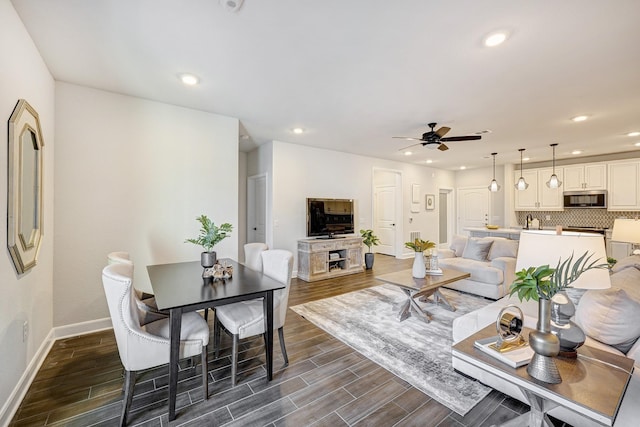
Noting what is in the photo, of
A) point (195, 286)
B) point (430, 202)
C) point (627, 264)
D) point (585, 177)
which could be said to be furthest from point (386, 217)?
point (195, 286)

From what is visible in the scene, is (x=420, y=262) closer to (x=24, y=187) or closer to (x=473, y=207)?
(x=24, y=187)

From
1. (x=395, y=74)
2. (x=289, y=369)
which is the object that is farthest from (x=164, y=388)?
(x=395, y=74)

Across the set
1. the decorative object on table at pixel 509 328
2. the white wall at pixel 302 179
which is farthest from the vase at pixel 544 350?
the white wall at pixel 302 179

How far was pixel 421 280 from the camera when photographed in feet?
11.3

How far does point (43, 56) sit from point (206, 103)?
147 centimetres

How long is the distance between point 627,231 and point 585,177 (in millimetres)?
4718

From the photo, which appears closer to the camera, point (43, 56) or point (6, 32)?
point (6, 32)

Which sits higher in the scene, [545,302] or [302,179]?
[302,179]

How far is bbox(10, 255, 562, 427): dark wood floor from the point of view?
5.83 ft

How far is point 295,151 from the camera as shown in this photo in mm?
5617

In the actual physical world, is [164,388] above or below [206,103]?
below

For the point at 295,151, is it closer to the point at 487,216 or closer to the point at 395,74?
the point at 395,74

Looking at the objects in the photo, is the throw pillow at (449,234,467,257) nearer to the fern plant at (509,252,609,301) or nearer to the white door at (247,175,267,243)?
the white door at (247,175,267,243)

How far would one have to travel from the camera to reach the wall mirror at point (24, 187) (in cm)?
187
